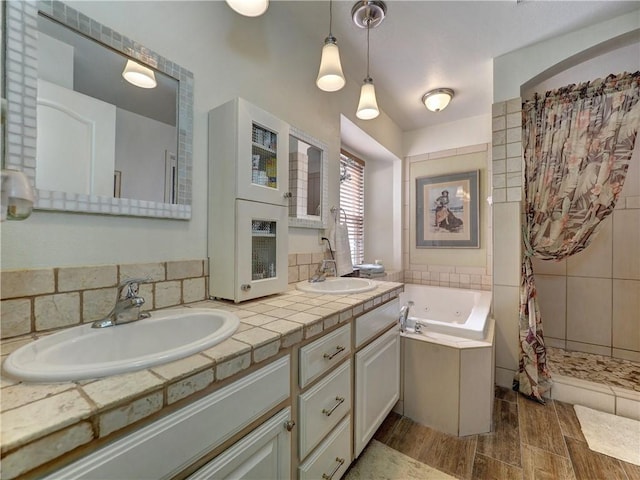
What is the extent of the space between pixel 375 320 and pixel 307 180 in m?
1.00

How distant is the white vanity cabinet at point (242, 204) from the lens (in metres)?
1.14

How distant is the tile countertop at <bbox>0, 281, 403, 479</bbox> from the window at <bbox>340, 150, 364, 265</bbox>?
2.28 metres

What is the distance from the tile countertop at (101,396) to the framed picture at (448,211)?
267 cm

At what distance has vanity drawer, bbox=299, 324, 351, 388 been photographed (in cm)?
91

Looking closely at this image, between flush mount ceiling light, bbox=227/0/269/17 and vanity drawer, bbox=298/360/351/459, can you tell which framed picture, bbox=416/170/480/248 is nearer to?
vanity drawer, bbox=298/360/351/459

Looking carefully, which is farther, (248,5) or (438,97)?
(438,97)

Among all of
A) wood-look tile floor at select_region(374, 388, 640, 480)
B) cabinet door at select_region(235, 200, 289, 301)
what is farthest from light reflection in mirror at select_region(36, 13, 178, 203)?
wood-look tile floor at select_region(374, 388, 640, 480)

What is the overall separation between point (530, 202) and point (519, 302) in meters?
0.74

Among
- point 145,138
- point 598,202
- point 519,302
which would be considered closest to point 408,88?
point 598,202

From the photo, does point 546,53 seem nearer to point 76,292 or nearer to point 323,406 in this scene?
point 323,406

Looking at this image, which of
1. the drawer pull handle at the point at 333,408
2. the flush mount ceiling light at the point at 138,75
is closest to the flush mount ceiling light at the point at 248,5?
the flush mount ceiling light at the point at 138,75

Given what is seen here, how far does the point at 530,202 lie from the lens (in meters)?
2.00

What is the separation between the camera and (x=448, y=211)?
304cm

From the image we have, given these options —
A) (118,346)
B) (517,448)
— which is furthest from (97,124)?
(517,448)
